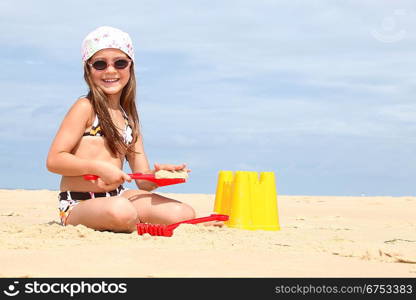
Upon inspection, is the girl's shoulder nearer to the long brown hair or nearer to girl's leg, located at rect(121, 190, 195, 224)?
the long brown hair

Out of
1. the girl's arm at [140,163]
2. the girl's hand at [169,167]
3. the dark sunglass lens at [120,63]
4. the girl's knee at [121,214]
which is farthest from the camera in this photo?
the girl's arm at [140,163]

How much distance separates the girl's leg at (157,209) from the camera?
3.95 meters

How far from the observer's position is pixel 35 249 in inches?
122

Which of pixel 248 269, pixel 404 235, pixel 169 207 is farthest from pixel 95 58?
pixel 404 235

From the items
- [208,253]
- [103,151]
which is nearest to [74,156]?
[103,151]

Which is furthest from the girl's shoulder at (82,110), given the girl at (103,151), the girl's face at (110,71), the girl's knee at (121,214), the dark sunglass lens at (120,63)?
the girl's knee at (121,214)

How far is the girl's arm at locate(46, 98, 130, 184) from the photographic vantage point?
369 cm

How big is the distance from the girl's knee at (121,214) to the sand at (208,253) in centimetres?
9

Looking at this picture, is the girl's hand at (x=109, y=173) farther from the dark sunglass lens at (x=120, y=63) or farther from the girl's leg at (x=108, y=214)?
the dark sunglass lens at (x=120, y=63)

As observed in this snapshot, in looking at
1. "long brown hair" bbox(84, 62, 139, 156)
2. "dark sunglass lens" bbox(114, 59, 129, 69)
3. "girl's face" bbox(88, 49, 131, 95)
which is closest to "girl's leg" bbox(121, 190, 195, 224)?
"long brown hair" bbox(84, 62, 139, 156)

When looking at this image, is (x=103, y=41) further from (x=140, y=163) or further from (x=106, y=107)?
(x=140, y=163)

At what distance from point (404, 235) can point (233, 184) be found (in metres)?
1.23

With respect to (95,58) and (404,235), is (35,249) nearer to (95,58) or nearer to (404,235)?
(95,58)

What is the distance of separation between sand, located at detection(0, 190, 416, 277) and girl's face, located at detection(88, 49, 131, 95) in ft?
3.01
